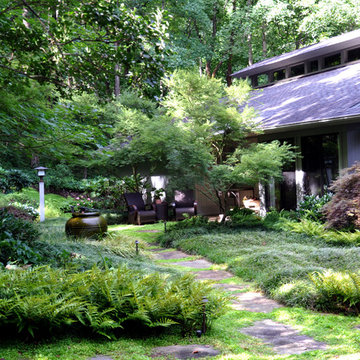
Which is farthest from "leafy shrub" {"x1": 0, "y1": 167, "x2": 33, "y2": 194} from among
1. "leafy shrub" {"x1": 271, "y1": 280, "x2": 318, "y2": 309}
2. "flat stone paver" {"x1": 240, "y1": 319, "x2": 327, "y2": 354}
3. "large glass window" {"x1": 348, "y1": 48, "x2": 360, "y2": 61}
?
"large glass window" {"x1": 348, "y1": 48, "x2": 360, "y2": 61}

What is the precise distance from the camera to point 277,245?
300 inches

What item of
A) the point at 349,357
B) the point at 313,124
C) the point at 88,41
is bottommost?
the point at 349,357

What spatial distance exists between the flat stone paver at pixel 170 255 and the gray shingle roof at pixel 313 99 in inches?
168

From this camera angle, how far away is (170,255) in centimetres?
779

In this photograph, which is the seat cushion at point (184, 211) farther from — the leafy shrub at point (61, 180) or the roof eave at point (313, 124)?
the leafy shrub at point (61, 180)

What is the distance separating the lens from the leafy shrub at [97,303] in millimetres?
2908

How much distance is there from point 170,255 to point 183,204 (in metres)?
5.25

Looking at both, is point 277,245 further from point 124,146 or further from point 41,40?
point 124,146

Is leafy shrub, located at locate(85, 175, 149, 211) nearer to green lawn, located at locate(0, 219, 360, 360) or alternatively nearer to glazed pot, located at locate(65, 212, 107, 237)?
glazed pot, located at locate(65, 212, 107, 237)

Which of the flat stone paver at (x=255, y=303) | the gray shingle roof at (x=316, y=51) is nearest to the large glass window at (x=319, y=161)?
the gray shingle roof at (x=316, y=51)

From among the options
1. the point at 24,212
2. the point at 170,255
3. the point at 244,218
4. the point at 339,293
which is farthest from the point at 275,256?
the point at 24,212

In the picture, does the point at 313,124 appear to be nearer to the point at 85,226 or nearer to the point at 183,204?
the point at 183,204

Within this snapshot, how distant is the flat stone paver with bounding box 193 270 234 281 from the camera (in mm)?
5887

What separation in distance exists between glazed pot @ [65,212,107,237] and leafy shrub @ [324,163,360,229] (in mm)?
4665
